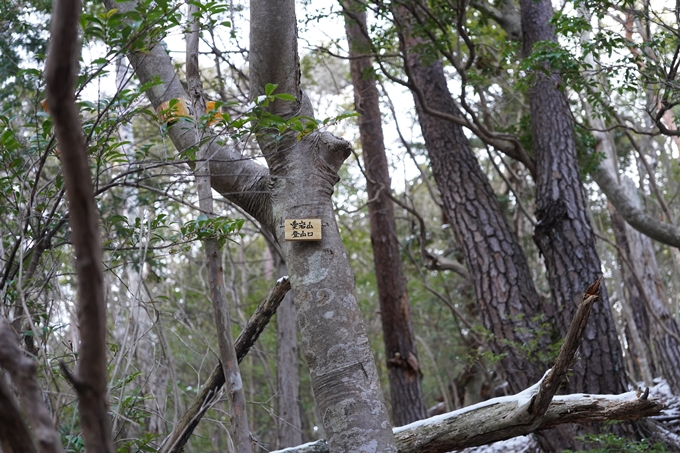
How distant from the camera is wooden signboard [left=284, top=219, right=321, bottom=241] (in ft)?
9.09

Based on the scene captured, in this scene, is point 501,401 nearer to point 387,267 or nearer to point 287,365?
point 387,267

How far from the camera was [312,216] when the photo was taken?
2832 millimetres

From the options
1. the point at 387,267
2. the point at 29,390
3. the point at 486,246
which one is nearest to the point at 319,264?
the point at 29,390

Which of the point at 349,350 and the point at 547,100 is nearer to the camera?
the point at 349,350

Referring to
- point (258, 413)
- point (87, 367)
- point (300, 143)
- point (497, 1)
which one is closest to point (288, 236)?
point (300, 143)

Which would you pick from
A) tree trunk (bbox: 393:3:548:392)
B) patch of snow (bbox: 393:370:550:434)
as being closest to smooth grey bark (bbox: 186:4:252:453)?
patch of snow (bbox: 393:370:550:434)

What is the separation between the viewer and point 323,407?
2.62 metres

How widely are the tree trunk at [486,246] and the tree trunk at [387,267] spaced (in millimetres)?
989

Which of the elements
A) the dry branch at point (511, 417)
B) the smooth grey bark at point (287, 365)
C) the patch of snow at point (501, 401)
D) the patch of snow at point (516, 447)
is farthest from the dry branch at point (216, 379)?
the smooth grey bark at point (287, 365)

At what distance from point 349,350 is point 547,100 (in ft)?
13.9

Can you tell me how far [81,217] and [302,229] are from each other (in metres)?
1.88

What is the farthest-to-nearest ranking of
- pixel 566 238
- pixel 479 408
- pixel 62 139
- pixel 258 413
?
pixel 258 413 → pixel 566 238 → pixel 479 408 → pixel 62 139

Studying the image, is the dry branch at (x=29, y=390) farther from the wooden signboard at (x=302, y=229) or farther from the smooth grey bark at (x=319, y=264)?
the wooden signboard at (x=302, y=229)

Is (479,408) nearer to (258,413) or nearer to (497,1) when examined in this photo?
(497,1)
